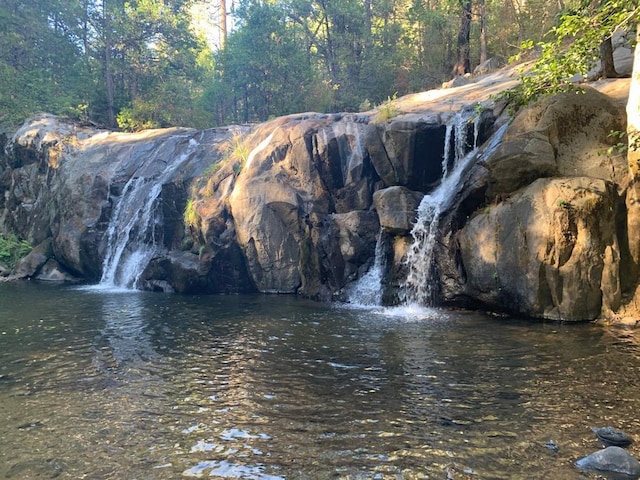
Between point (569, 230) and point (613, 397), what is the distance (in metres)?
4.88

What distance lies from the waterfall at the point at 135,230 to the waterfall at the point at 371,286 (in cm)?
795

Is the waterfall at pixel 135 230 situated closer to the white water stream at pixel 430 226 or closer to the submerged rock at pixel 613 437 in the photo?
the white water stream at pixel 430 226

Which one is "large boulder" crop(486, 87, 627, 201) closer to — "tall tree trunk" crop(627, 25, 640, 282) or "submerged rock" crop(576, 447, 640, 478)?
"tall tree trunk" crop(627, 25, 640, 282)

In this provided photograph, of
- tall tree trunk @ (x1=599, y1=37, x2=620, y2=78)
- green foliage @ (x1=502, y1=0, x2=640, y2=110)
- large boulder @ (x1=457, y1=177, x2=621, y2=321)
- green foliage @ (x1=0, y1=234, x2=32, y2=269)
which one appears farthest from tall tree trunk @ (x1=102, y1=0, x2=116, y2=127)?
green foliage @ (x1=502, y1=0, x2=640, y2=110)

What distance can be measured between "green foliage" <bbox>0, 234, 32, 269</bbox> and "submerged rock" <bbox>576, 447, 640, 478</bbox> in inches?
929

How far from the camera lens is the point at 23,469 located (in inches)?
191

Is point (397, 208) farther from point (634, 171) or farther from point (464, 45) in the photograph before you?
point (464, 45)

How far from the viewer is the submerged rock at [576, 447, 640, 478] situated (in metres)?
4.47

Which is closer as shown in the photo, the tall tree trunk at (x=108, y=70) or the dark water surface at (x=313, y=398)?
A: the dark water surface at (x=313, y=398)

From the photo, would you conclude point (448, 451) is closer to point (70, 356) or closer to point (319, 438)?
point (319, 438)

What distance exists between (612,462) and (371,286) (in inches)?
394

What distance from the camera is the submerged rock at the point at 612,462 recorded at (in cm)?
447

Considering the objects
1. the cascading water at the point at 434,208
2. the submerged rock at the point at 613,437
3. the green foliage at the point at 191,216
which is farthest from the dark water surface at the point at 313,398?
the green foliage at the point at 191,216

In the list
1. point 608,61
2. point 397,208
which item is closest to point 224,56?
point 397,208
